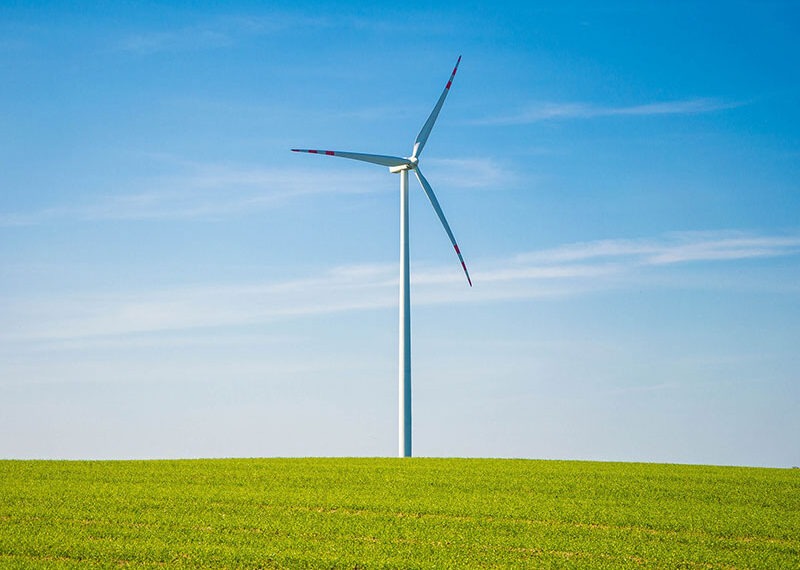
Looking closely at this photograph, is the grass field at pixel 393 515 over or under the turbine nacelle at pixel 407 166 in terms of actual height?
under

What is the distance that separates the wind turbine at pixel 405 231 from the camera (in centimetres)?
3606

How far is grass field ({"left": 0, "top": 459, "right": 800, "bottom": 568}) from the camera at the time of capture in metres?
18.8

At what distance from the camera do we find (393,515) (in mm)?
22797

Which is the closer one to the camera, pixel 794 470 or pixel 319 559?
pixel 319 559

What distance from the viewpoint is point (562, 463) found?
33.1 meters

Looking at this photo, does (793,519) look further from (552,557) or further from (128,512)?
(128,512)

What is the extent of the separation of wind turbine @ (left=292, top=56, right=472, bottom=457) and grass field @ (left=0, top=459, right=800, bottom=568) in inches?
156

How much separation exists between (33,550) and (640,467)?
70.0ft

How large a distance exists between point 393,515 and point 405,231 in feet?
59.8

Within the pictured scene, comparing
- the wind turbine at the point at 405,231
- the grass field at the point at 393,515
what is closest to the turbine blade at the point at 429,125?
the wind turbine at the point at 405,231

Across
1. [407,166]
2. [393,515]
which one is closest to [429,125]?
[407,166]

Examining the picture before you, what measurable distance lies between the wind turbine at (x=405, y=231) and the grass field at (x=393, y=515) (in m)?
3.97

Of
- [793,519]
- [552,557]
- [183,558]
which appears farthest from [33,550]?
[793,519]

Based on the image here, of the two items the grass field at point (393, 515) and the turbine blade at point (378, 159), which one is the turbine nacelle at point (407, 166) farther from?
the grass field at point (393, 515)
